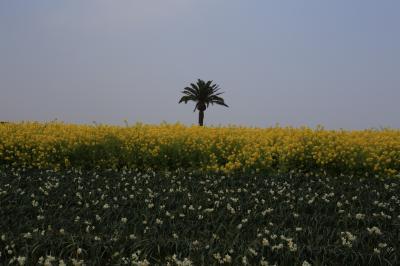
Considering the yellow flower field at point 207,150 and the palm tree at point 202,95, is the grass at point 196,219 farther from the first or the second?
the palm tree at point 202,95

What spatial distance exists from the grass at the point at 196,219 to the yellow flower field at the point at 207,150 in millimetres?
1492

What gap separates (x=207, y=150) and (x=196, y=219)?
560 centimetres

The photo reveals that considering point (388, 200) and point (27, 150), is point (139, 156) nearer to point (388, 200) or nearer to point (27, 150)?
point (27, 150)

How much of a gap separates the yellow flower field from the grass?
4.89 ft

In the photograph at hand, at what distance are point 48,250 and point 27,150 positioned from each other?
896cm

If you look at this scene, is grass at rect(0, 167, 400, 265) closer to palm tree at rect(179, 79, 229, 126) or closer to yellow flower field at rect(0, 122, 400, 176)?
yellow flower field at rect(0, 122, 400, 176)

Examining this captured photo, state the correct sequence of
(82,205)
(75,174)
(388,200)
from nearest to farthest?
1. (82,205)
2. (388,200)
3. (75,174)

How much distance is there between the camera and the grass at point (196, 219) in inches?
203

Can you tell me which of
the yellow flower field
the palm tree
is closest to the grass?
the yellow flower field

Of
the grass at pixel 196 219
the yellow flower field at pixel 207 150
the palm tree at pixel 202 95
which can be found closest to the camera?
the grass at pixel 196 219

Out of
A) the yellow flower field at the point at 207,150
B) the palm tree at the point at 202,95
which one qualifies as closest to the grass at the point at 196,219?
the yellow flower field at the point at 207,150

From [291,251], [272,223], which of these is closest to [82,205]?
[272,223]

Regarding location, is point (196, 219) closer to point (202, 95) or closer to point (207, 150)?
point (207, 150)

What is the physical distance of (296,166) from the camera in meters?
12.1
